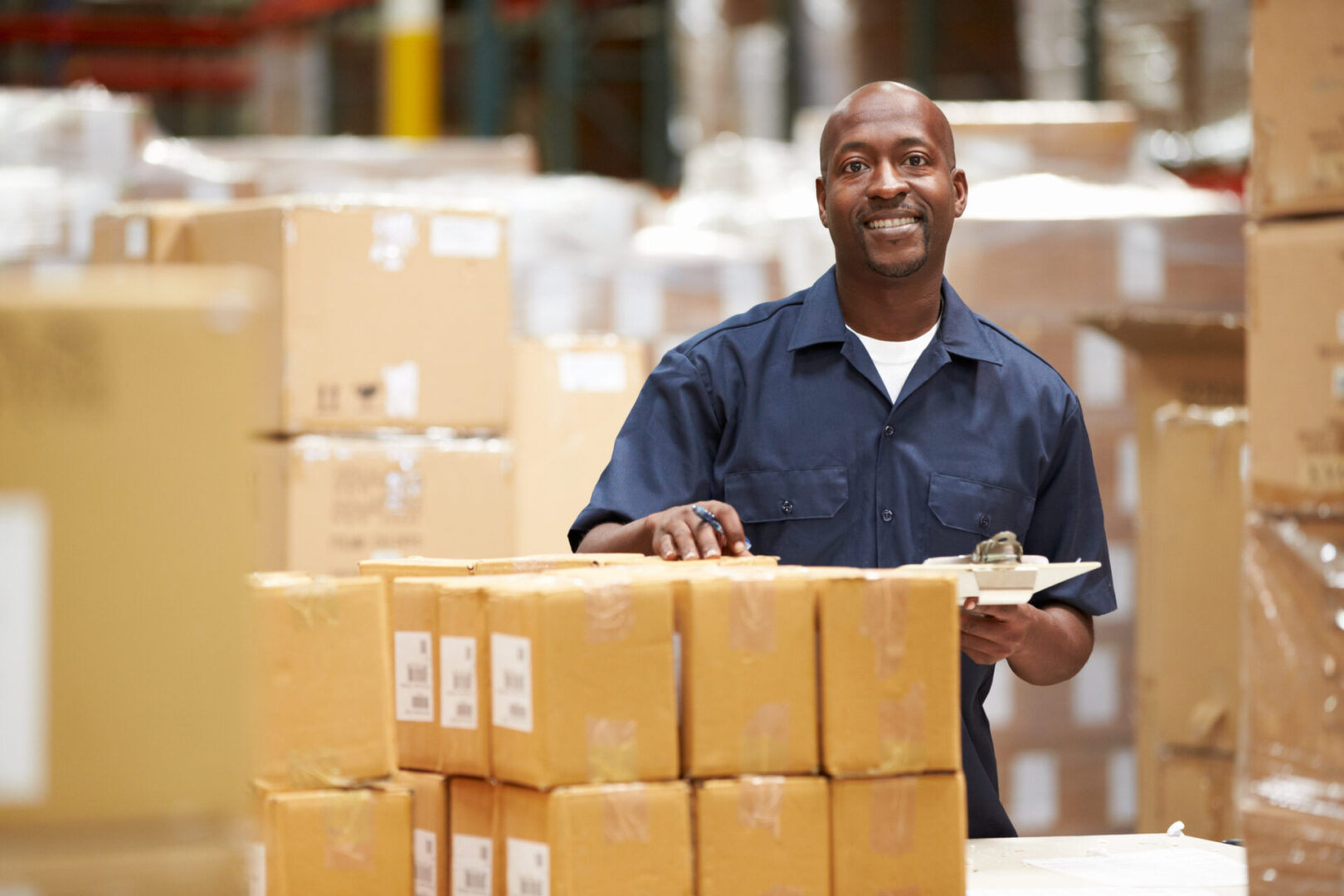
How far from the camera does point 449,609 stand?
1744mm

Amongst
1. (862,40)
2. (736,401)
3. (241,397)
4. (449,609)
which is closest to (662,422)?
(736,401)

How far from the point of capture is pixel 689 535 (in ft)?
6.91

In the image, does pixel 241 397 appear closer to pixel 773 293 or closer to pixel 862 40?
pixel 773 293

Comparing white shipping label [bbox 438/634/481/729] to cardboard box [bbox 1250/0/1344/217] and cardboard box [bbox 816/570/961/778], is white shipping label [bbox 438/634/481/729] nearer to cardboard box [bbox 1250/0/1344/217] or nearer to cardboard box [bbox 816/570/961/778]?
cardboard box [bbox 816/570/961/778]

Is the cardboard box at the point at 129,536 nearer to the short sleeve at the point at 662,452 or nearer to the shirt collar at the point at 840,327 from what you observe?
the short sleeve at the point at 662,452

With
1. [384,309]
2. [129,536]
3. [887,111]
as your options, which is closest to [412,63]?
[384,309]

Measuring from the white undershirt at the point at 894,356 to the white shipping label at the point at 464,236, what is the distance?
1308mm

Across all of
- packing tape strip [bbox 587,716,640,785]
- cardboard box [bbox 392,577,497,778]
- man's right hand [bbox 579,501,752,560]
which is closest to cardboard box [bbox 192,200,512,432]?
man's right hand [bbox 579,501,752,560]

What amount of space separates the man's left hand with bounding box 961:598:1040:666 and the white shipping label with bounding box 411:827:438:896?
75 centimetres

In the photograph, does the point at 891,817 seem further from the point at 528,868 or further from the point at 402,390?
the point at 402,390

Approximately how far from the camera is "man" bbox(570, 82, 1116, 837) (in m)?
2.47

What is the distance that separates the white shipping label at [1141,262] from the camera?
14.9 feet

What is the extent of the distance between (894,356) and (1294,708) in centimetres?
110

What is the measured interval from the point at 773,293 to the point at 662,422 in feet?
7.59
